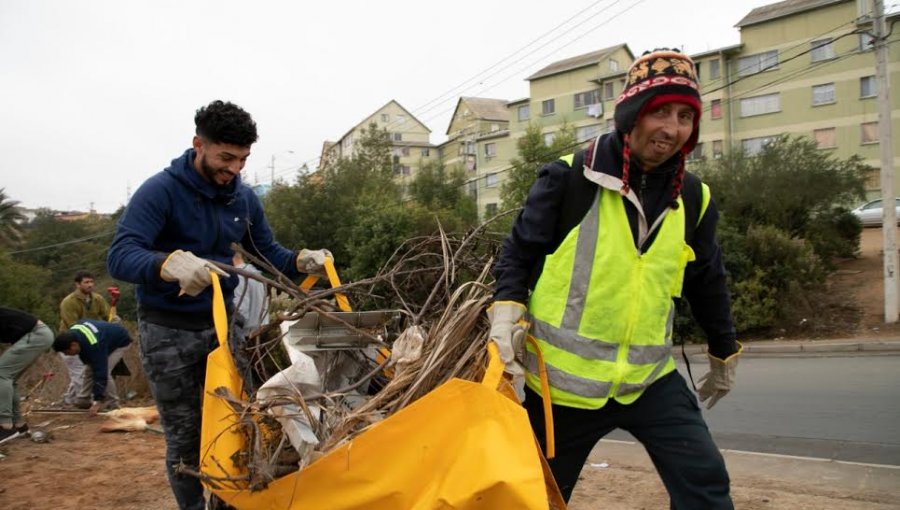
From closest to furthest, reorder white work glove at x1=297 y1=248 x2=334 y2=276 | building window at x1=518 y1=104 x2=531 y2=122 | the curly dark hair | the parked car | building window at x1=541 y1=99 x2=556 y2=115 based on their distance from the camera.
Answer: the curly dark hair
white work glove at x1=297 y1=248 x2=334 y2=276
the parked car
building window at x1=541 y1=99 x2=556 y2=115
building window at x1=518 y1=104 x2=531 y2=122

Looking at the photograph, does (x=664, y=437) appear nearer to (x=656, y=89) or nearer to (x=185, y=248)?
(x=656, y=89)

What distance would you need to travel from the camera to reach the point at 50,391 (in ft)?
34.8

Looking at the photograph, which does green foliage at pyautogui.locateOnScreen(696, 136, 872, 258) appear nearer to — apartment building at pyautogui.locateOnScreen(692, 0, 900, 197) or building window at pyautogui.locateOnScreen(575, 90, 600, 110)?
apartment building at pyautogui.locateOnScreen(692, 0, 900, 197)

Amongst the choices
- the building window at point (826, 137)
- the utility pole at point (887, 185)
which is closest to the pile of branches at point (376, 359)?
the utility pole at point (887, 185)

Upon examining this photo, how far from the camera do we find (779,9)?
37.1 m

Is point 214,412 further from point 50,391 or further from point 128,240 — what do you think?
point 50,391

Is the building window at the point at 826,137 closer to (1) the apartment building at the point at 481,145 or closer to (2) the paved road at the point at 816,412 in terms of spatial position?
(1) the apartment building at the point at 481,145

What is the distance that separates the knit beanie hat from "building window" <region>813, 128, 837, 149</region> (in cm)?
3713

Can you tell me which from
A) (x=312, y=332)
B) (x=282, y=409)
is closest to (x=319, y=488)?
(x=282, y=409)

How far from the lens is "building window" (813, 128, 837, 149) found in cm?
3494

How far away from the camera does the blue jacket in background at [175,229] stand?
2.86 m

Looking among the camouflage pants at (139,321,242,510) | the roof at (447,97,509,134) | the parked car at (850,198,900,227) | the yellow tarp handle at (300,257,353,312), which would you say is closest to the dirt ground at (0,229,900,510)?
the camouflage pants at (139,321,242,510)

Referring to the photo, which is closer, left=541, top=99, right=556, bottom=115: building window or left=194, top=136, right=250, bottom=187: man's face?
left=194, top=136, right=250, bottom=187: man's face

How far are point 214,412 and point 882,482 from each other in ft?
12.3
